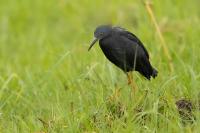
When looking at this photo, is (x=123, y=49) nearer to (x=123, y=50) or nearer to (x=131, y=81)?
(x=123, y=50)

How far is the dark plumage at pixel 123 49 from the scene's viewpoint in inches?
241

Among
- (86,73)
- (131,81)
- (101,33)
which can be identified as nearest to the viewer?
(101,33)

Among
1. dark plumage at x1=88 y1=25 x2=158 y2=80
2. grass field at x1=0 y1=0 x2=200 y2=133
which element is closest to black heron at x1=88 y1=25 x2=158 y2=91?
dark plumage at x1=88 y1=25 x2=158 y2=80

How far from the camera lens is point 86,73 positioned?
6.60 metres

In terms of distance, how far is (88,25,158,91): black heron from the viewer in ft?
20.0

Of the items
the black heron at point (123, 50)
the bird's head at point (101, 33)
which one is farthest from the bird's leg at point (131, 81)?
the bird's head at point (101, 33)

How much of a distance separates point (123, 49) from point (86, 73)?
57 centimetres

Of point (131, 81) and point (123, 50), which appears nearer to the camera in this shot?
point (123, 50)

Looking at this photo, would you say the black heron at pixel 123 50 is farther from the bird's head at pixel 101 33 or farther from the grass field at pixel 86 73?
the grass field at pixel 86 73

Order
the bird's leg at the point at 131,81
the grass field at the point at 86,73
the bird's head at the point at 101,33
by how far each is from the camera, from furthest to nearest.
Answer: the bird's leg at the point at 131,81 → the bird's head at the point at 101,33 → the grass field at the point at 86,73

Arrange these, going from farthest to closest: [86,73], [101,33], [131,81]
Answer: [86,73], [131,81], [101,33]

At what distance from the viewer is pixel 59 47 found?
28.0 ft

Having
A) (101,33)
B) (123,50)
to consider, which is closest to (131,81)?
(123,50)

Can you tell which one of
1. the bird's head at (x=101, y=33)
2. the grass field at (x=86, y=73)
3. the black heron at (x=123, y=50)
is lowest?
the grass field at (x=86, y=73)
